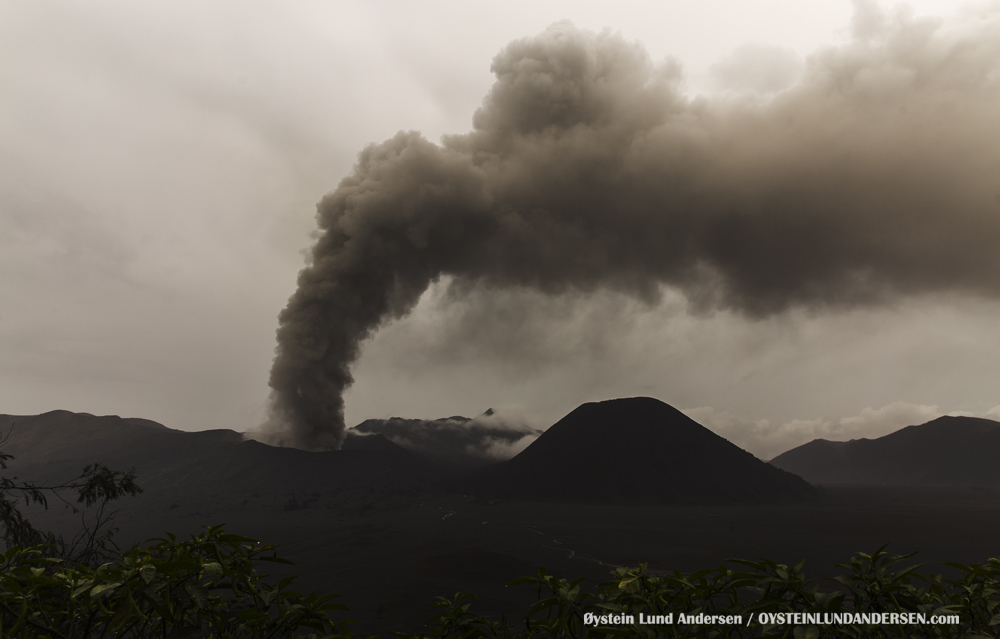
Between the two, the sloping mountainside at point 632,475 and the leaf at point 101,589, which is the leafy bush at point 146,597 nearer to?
the leaf at point 101,589

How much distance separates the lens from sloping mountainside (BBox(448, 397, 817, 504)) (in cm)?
16850

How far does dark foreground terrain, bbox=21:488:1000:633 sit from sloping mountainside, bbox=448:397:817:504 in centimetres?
1228

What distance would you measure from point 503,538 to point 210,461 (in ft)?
340

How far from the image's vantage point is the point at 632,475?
17812 cm

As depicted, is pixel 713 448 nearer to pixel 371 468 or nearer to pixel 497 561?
pixel 371 468

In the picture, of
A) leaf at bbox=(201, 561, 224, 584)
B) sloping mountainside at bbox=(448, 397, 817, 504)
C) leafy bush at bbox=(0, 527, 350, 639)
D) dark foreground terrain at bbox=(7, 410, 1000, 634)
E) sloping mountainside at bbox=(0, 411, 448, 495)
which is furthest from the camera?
sloping mountainside at bbox=(448, 397, 817, 504)

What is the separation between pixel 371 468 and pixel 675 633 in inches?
6645

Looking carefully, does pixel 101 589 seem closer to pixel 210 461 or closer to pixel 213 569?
pixel 213 569

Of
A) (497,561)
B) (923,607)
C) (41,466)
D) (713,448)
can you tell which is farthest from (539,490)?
(923,607)

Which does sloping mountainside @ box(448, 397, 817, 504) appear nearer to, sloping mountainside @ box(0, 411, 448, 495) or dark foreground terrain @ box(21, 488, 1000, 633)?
dark foreground terrain @ box(21, 488, 1000, 633)

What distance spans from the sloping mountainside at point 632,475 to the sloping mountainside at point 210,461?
30358 millimetres

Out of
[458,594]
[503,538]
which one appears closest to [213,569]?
[458,594]

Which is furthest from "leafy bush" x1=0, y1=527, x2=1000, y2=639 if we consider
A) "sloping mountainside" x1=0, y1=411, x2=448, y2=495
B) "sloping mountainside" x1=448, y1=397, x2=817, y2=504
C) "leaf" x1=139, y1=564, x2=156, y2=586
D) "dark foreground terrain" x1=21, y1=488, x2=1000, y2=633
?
"sloping mountainside" x1=448, y1=397, x2=817, y2=504

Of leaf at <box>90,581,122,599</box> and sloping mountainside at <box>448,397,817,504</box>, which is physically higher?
leaf at <box>90,581,122,599</box>
